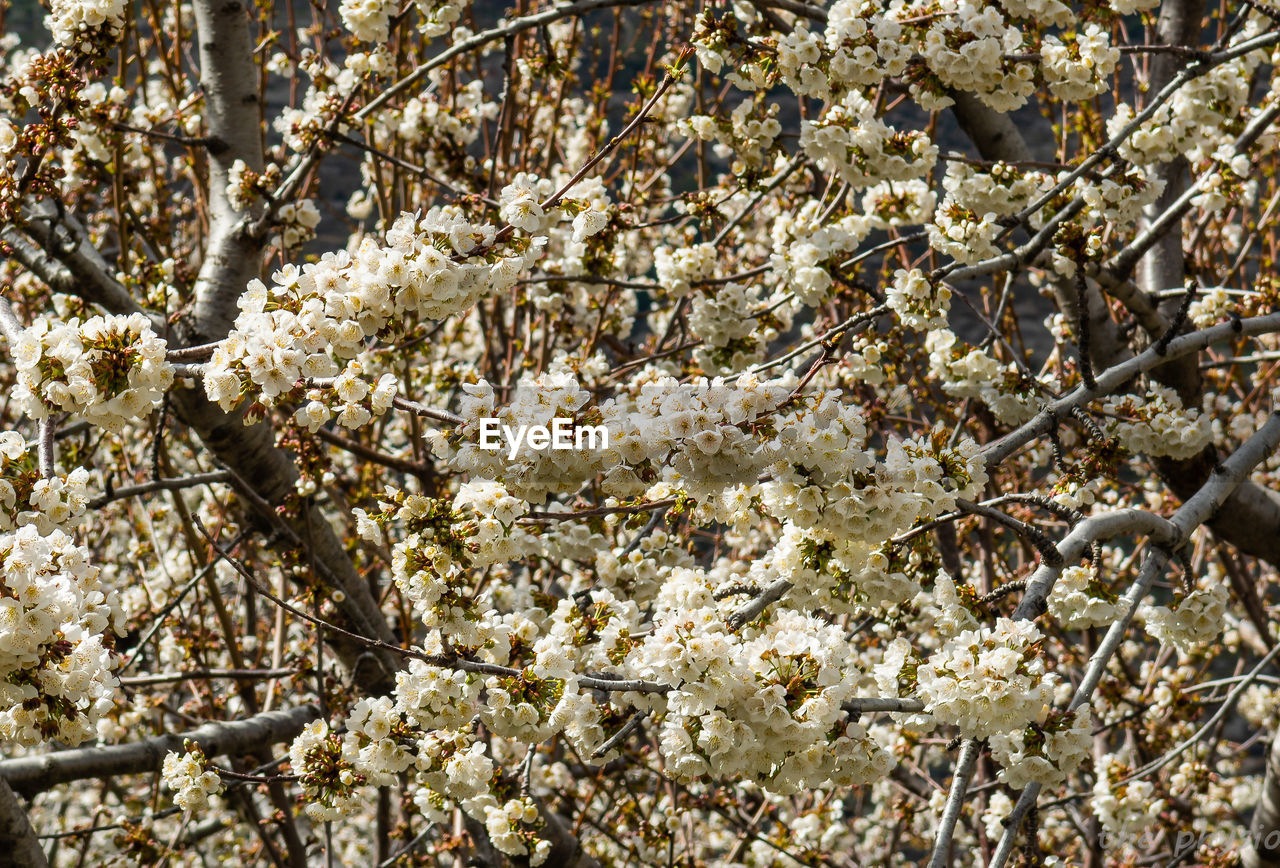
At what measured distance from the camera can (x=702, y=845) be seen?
21.4 ft

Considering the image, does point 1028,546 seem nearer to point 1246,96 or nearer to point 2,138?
point 1246,96

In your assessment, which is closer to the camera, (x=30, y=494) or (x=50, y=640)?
(x=50, y=640)

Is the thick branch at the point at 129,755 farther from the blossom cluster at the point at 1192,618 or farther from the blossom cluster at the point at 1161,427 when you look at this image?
the blossom cluster at the point at 1161,427

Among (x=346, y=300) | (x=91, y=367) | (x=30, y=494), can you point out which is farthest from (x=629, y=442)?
(x=30, y=494)

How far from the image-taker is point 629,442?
1993 millimetres

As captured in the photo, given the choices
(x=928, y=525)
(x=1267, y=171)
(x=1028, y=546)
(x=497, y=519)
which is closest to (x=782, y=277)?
(x=928, y=525)

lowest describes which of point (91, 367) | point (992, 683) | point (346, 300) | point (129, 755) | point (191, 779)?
point (129, 755)

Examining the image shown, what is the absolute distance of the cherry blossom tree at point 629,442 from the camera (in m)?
1.96

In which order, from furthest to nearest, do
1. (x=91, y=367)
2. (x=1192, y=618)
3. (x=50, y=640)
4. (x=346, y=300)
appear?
(x=1192, y=618) → (x=346, y=300) → (x=91, y=367) → (x=50, y=640)

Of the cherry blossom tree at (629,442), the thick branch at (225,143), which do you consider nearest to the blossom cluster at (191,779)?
the cherry blossom tree at (629,442)

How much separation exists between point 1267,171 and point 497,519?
4.89 meters

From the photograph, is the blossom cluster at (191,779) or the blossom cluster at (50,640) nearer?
the blossom cluster at (50,640)

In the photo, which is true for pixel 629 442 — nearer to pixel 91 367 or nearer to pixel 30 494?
pixel 91 367

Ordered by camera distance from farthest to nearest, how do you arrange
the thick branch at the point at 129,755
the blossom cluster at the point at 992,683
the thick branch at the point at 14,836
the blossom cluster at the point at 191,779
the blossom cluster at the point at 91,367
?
the thick branch at the point at 129,755, the blossom cluster at the point at 191,779, the thick branch at the point at 14,836, the blossom cluster at the point at 992,683, the blossom cluster at the point at 91,367
